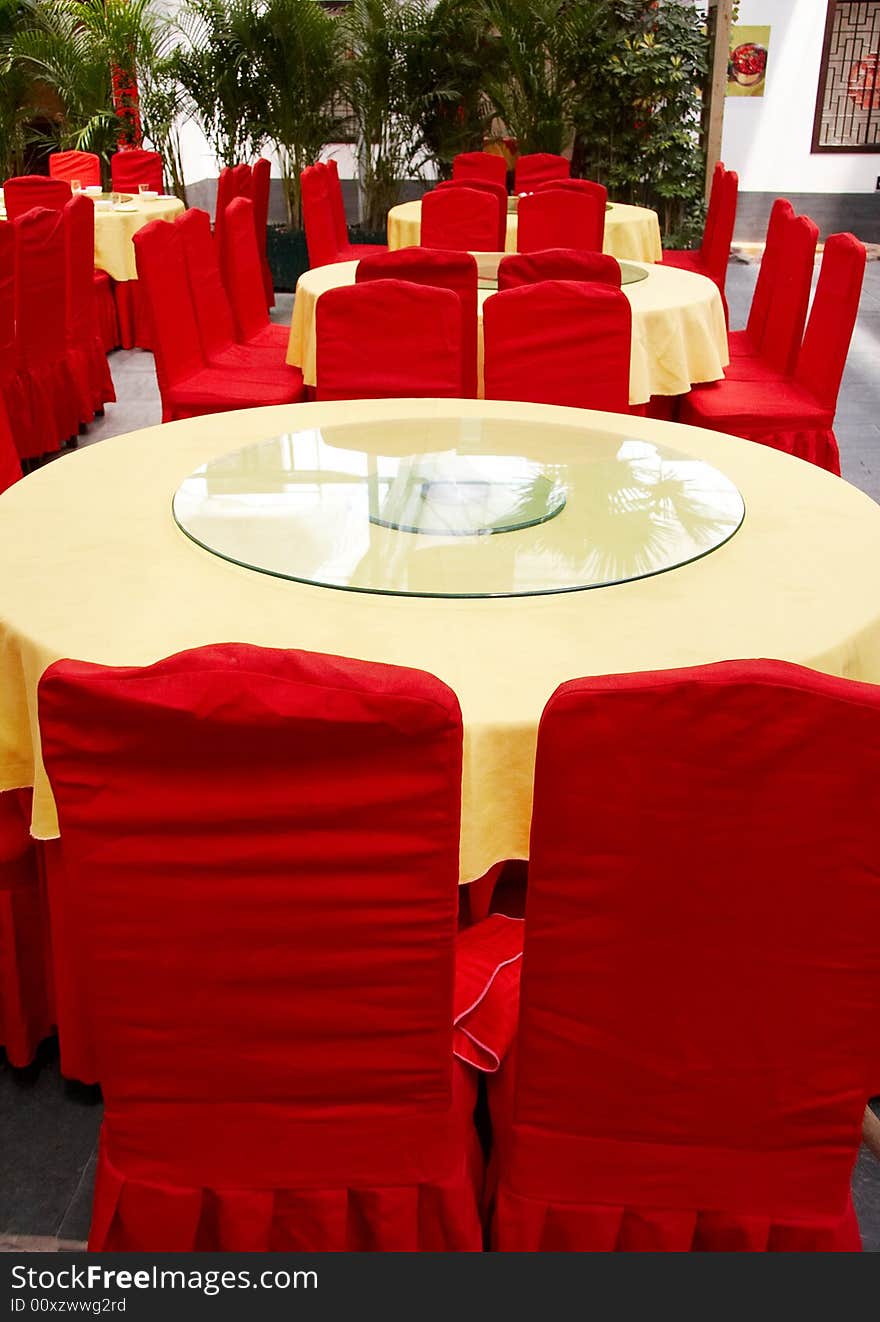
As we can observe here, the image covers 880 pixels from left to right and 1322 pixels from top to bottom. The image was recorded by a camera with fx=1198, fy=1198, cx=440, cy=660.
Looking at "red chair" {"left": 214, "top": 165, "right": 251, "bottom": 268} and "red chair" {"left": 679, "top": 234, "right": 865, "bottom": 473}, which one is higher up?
"red chair" {"left": 214, "top": 165, "right": 251, "bottom": 268}

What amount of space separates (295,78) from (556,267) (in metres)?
5.79

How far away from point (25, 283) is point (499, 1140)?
4529 mm

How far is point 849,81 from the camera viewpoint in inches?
499

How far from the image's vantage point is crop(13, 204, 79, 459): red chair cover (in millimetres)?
4977

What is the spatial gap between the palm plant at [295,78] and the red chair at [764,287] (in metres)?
5.01

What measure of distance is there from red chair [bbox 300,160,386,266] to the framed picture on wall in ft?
25.0

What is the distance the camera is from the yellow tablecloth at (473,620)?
65.9 inches

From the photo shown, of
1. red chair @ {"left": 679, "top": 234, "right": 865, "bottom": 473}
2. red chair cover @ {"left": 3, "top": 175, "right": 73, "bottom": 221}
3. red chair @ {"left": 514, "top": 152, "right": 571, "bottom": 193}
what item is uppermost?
red chair @ {"left": 514, "top": 152, "right": 571, "bottom": 193}

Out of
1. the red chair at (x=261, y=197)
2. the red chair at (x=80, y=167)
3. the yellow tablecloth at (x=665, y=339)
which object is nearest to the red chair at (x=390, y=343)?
the yellow tablecloth at (x=665, y=339)

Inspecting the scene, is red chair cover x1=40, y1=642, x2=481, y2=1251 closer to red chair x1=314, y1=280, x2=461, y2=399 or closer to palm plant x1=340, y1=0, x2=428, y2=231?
red chair x1=314, y1=280, x2=461, y2=399

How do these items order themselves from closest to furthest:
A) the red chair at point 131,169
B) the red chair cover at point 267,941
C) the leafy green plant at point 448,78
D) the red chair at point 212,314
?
the red chair cover at point 267,941 < the red chair at point 212,314 < the red chair at point 131,169 < the leafy green plant at point 448,78

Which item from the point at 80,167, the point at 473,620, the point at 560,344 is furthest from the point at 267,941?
the point at 80,167

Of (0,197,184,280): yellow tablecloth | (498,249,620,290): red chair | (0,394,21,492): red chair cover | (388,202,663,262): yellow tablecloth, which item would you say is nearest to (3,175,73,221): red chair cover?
(0,197,184,280): yellow tablecloth

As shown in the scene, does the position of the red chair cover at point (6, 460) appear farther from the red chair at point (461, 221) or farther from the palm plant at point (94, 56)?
the palm plant at point (94, 56)
